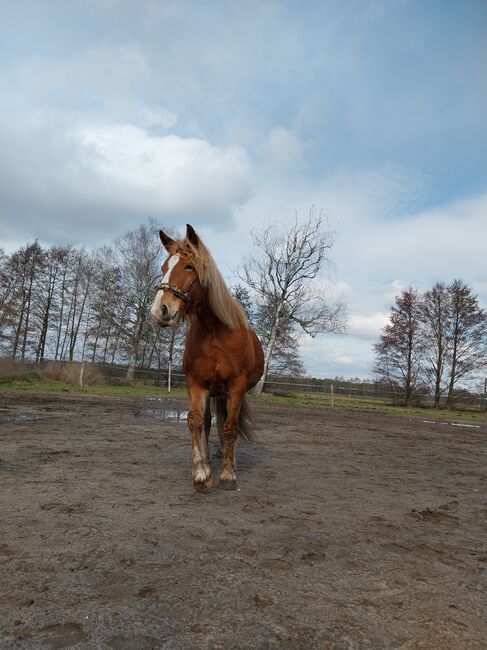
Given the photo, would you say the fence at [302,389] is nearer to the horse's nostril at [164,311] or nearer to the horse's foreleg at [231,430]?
the horse's foreleg at [231,430]

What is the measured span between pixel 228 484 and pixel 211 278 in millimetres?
2046

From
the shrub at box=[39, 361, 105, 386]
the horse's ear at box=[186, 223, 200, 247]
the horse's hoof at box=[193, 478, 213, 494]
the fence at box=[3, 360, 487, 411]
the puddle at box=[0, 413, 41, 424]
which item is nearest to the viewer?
the horse's hoof at box=[193, 478, 213, 494]

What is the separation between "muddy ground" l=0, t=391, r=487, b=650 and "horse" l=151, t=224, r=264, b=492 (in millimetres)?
380

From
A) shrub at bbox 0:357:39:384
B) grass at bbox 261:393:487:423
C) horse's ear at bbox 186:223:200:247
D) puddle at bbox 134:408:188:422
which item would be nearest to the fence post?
shrub at bbox 0:357:39:384

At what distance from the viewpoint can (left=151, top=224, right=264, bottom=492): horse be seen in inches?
166

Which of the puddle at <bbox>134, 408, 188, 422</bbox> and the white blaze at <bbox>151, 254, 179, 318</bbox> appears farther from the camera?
the puddle at <bbox>134, 408, 188, 422</bbox>

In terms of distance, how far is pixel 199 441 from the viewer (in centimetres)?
432

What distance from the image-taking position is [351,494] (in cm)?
428

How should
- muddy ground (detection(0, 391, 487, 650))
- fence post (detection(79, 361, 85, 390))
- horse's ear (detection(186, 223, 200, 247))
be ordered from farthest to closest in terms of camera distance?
1. fence post (detection(79, 361, 85, 390))
2. horse's ear (detection(186, 223, 200, 247))
3. muddy ground (detection(0, 391, 487, 650))

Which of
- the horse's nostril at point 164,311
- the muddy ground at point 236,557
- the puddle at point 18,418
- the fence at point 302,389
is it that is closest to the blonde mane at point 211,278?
the horse's nostril at point 164,311

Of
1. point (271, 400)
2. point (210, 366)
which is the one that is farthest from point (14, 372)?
point (210, 366)

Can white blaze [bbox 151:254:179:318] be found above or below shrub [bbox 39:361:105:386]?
above

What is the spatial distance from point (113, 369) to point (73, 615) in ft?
109

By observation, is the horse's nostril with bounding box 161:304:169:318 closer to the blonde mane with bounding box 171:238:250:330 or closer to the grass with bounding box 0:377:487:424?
the blonde mane with bounding box 171:238:250:330
